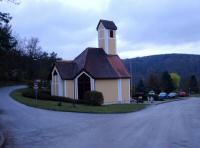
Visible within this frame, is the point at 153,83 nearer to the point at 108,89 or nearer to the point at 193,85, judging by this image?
the point at 193,85

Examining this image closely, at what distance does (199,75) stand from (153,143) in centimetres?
14091

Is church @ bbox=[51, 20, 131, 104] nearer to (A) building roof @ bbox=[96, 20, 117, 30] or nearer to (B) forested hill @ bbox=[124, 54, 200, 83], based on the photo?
(A) building roof @ bbox=[96, 20, 117, 30]

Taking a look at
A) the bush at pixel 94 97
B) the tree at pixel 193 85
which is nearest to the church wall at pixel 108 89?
the bush at pixel 94 97

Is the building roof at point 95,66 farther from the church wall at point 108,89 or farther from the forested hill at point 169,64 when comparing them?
the forested hill at point 169,64

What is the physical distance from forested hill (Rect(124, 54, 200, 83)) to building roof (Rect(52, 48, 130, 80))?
9170cm

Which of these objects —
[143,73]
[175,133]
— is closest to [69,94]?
[175,133]

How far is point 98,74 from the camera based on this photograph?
5594cm

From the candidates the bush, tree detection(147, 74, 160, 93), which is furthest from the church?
tree detection(147, 74, 160, 93)

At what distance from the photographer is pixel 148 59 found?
161500 mm

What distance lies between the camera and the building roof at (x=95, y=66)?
2221 inches

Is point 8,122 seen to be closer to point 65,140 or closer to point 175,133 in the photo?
point 65,140

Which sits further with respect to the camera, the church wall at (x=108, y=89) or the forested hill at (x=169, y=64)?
the forested hill at (x=169, y=64)

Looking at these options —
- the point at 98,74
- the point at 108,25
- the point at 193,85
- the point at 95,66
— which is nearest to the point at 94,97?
the point at 98,74

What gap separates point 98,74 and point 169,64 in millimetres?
107080
